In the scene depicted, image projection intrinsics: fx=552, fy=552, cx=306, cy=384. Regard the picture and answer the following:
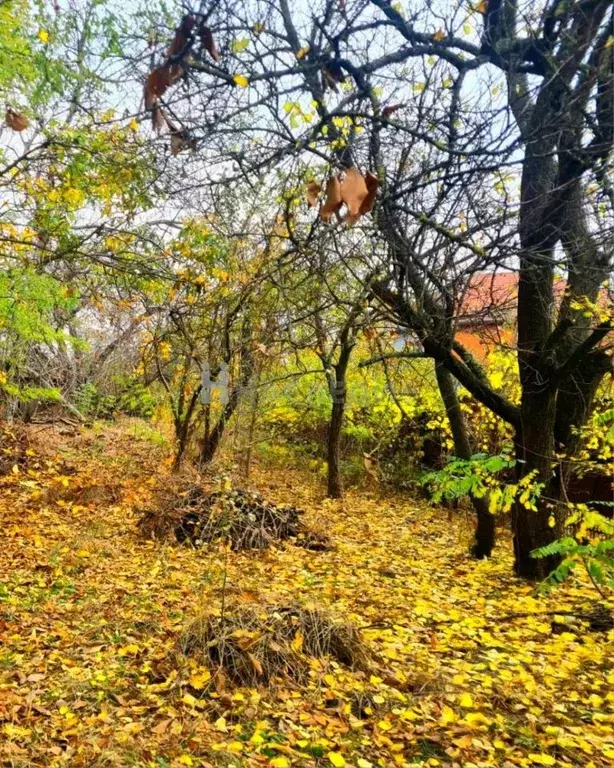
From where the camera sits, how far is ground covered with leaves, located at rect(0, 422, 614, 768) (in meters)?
2.49

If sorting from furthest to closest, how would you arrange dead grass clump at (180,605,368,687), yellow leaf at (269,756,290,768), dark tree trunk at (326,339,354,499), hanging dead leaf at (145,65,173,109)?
dark tree trunk at (326,339,354,499) < dead grass clump at (180,605,368,687) < yellow leaf at (269,756,290,768) < hanging dead leaf at (145,65,173,109)

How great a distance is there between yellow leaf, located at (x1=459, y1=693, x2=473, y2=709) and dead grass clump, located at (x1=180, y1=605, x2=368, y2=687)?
59 cm

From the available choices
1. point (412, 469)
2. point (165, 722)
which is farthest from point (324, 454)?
point (165, 722)

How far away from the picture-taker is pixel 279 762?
7.66 ft

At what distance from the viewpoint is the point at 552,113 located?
308 centimetres

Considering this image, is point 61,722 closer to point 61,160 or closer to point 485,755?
point 485,755

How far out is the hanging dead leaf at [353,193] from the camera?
1.00 meters

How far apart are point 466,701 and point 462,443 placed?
3315mm

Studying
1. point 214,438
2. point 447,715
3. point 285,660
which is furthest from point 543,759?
point 214,438

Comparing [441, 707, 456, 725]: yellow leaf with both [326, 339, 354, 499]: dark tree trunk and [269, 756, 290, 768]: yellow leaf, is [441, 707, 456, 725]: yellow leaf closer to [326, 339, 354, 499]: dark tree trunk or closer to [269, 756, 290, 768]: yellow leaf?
[269, 756, 290, 768]: yellow leaf

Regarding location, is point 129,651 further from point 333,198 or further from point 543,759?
point 333,198

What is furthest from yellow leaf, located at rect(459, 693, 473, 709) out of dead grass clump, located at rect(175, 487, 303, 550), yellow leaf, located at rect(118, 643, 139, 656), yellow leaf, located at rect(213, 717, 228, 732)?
dead grass clump, located at rect(175, 487, 303, 550)

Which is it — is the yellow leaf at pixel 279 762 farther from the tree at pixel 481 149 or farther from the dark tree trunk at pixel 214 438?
the dark tree trunk at pixel 214 438

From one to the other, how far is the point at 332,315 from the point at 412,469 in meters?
3.72
